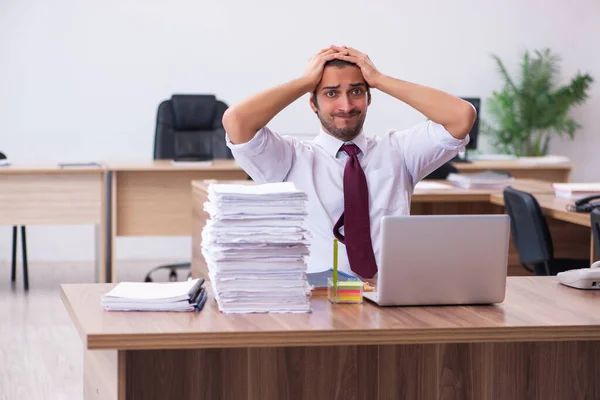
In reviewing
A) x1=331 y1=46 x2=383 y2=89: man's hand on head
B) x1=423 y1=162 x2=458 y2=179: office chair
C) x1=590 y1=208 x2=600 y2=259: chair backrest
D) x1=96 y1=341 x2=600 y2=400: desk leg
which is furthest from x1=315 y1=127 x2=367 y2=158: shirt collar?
x1=423 y1=162 x2=458 y2=179: office chair

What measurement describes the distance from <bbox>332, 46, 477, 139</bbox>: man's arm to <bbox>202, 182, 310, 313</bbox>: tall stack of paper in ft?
2.74

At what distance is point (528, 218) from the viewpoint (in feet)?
14.5

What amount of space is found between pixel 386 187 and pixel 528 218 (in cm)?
153

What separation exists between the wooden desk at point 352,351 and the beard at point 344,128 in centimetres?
76

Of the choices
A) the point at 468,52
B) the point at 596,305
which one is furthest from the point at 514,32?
the point at 596,305

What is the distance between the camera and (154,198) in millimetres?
6336

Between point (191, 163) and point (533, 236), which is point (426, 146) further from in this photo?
point (191, 163)

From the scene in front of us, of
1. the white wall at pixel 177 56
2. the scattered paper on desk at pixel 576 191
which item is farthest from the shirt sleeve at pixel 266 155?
the white wall at pixel 177 56

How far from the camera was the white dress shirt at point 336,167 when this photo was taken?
119 inches

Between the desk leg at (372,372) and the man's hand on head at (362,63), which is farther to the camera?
the man's hand on head at (362,63)

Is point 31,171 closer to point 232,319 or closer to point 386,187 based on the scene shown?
point 386,187

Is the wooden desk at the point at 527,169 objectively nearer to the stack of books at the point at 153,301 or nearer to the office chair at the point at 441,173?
the office chair at the point at 441,173

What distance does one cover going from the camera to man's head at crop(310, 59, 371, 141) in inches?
116

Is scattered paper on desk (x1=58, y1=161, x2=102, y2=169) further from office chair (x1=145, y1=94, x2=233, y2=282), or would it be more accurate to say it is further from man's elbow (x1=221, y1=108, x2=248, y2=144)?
man's elbow (x1=221, y1=108, x2=248, y2=144)
